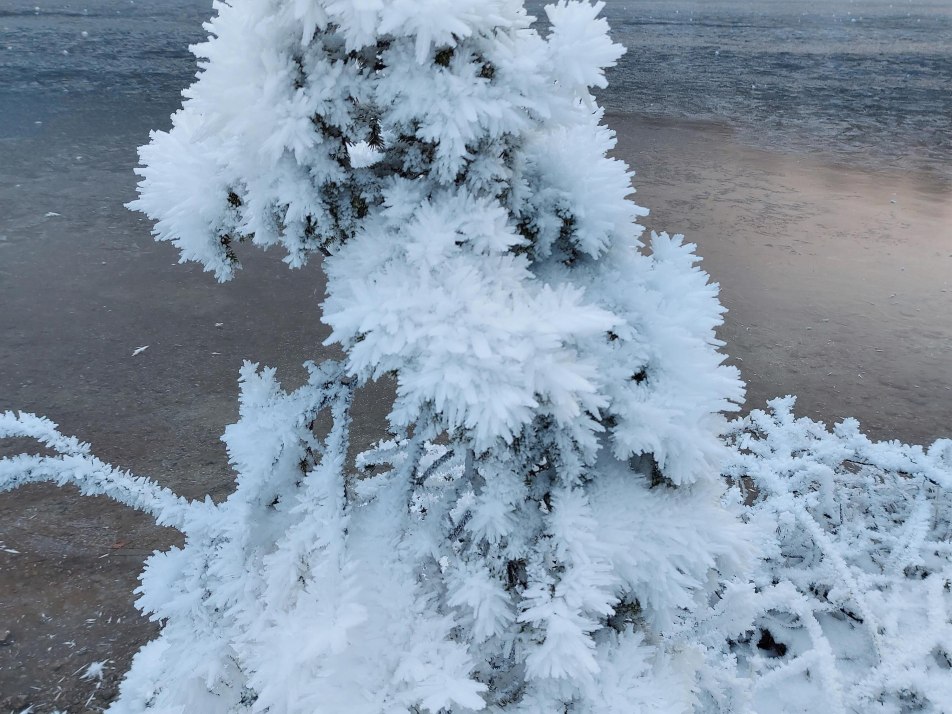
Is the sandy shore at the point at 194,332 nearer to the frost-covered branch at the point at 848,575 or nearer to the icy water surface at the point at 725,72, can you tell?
the frost-covered branch at the point at 848,575

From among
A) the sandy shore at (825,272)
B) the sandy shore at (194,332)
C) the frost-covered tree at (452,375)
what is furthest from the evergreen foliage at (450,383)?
the sandy shore at (825,272)

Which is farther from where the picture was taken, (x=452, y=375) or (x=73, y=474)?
(x=73, y=474)

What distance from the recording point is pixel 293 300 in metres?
7.16

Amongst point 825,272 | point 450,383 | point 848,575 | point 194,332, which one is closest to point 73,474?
point 450,383

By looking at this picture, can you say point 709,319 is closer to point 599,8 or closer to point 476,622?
point 599,8

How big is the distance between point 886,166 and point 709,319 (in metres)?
11.8

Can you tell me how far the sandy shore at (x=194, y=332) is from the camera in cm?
386

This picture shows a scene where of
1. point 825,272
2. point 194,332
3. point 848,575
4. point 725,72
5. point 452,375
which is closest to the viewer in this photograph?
point 452,375

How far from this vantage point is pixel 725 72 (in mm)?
20234

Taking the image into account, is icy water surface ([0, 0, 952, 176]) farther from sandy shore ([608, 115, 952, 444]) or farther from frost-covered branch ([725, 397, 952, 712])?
Answer: frost-covered branch ([725, 397, 952, 712])

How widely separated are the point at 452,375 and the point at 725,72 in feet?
73.0

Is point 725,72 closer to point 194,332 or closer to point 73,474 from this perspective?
point 194,332

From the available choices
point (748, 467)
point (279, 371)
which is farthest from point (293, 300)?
point (748, 467)

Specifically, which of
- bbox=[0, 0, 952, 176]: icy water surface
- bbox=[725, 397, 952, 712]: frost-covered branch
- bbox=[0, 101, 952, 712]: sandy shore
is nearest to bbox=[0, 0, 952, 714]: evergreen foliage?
bbox=[725, 397, 952, 712]: frost-covered branch
